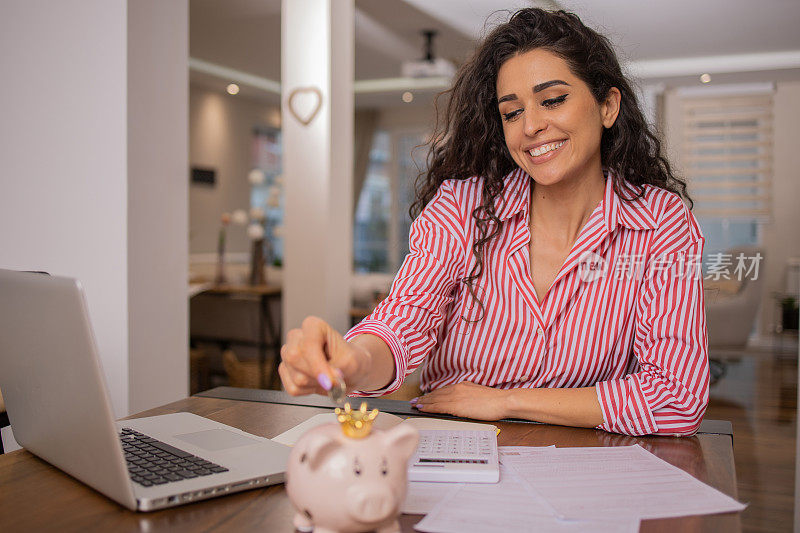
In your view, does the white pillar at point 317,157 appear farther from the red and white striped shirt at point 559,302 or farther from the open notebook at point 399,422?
the open notebook at point 399,422

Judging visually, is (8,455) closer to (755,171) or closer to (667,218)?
(667,218)

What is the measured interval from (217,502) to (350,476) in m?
0.26

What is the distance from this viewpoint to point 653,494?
82 cm

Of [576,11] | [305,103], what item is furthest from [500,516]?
[576,11]

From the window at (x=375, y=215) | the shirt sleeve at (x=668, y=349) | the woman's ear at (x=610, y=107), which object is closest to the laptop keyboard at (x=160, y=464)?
the shirt sleeve at (x=668, y=349)

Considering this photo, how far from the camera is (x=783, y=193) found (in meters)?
7.34

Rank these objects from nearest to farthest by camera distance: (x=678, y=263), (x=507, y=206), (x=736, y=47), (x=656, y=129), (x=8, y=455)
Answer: (x=8, y=455)
(x=678, y=263)
(x=507, y=206)
(x=656, y=129)
(x=736, y=47)

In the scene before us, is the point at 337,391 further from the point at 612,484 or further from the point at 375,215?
the point at 375,215

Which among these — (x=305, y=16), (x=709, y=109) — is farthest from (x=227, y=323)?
(x=709, y=109)

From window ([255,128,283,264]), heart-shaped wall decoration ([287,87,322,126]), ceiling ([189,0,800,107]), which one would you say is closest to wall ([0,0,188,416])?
heart-shaped wall decoration ([287,87,322,126])

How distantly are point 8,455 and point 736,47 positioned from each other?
703cm

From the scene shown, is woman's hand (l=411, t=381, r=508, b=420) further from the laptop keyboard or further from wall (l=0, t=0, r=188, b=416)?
wall (l=0, t=0, r=188, b=416)

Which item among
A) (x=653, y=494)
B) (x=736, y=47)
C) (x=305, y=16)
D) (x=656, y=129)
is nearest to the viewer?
(x=653, y=494)

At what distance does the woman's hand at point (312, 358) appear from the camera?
748mm
